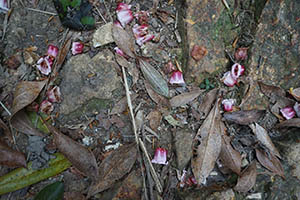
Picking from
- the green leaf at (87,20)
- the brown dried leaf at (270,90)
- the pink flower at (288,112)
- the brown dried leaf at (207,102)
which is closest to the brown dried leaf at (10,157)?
the green leaf at (87,20)

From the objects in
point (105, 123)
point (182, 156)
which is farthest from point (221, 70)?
point (105, 123)

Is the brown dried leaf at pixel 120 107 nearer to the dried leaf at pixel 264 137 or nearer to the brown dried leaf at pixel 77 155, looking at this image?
the brown dried leaf at pixel 77 155

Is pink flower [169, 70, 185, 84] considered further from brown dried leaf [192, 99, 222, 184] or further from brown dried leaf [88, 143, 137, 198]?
brown dried leaf [88, 143, 137, 198]

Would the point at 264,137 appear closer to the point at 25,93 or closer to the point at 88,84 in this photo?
the point at 88,84

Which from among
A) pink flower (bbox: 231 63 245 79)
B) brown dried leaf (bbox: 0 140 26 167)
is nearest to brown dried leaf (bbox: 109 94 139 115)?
brown dried leaf (bbox: 0 140 26 167)

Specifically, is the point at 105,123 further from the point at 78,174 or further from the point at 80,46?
the point at 80,46

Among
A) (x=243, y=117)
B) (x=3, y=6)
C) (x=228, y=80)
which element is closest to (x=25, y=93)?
(x=3, y=6)

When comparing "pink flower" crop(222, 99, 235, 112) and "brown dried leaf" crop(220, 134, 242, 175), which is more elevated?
"pink flower" crop(222, 99, 235, 112)
